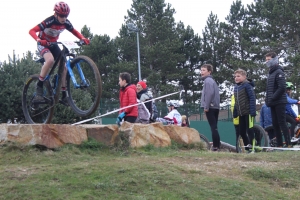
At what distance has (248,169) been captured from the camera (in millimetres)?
5695

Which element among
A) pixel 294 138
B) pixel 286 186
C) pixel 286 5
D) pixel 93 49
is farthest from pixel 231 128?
pixel 93 49

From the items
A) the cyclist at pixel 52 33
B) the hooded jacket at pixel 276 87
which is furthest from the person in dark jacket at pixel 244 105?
the cyclist at pixel 52 33

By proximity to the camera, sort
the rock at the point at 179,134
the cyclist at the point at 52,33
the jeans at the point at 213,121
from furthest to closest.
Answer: the jeans at the point at 213,121, the rock at the point at 179,134, the cyclist at the point at 52,33

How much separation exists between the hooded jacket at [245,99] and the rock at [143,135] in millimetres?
1605

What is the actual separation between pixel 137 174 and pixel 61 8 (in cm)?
286

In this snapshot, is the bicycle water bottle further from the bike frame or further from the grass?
the grass

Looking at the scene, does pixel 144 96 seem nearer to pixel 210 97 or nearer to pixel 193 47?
pixel 210 97

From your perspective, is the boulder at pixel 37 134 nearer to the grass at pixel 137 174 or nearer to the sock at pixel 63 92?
the grass at pixel 137 174

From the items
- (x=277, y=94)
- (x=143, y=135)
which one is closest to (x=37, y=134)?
(x=143, y=135)

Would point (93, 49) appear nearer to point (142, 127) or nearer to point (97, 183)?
point (142, 127)

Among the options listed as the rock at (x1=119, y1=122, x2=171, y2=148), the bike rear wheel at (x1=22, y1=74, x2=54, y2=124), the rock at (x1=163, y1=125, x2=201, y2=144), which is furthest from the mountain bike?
the rock at (x1=163, y1=125, x2=201, y2=144)

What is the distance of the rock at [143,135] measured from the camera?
6.98 m

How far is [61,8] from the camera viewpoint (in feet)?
21.2

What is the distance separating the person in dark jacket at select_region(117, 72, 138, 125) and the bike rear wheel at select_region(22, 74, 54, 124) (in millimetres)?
1398
